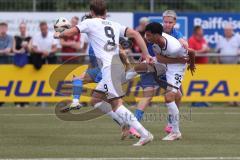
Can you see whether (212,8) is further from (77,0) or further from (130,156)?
(130,156)

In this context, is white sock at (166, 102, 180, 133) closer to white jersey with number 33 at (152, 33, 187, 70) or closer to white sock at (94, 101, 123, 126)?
white jersey with number 33 at (152, 33, 187, 70)

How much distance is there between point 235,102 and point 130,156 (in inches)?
429

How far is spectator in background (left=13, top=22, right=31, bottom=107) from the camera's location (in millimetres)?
20422

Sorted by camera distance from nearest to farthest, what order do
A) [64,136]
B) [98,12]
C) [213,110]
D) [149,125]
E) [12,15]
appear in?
[98,12]
[64,136]
[149,125]
[213,110]
[12,15]

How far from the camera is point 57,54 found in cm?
2084

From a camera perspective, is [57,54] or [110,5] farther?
[110,5]

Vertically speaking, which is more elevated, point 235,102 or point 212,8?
point 212,8

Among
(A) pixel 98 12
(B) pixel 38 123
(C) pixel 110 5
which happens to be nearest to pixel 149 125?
A: (B) pixel 38 123

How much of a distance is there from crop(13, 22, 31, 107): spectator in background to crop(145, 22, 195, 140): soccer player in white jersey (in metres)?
7.81

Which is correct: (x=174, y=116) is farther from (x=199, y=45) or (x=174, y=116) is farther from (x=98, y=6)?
(x=199, y=45)

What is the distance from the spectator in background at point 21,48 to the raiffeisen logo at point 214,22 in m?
5.10

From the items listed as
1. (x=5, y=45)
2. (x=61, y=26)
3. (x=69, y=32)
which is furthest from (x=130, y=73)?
(x=5, y=45)

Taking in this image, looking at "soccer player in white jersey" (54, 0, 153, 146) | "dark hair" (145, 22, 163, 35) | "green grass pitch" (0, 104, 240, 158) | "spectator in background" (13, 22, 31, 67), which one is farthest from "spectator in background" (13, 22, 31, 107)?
"soccer player in white jersey" (54, 0, 153, 146)

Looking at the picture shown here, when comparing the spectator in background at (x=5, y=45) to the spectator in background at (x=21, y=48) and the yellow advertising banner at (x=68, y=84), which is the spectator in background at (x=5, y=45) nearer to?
the spectator in background at (x=21, y=48)
